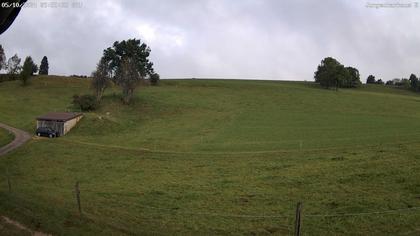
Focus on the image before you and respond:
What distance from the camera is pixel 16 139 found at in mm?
49156

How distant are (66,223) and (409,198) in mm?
17139

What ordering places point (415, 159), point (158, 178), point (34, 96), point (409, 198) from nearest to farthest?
point (409, 198)
point (158, 178)
point (415, 159)
point (34, 96)

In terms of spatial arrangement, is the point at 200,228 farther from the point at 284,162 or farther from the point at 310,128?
the point at 310,128

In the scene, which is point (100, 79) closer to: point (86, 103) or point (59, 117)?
point (86, 103)

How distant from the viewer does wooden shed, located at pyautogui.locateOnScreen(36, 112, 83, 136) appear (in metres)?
55.2

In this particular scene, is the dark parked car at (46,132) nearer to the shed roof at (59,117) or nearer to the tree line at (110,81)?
the shed roof at (59,117)

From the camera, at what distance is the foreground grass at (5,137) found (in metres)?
46.5

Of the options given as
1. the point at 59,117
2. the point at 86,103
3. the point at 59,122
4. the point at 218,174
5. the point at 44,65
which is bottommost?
the point at 218,174

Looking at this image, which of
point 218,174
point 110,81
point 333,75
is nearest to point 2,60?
point 110,81

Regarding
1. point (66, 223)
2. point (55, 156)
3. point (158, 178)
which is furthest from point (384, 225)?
point (55, 156)

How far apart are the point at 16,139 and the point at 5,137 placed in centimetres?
171

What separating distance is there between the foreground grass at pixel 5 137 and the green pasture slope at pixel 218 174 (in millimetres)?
2860

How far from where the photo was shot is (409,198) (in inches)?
848

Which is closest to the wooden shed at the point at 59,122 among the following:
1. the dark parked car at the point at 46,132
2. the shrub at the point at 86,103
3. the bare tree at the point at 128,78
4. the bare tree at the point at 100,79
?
the dark parked car at the point at 46,132
